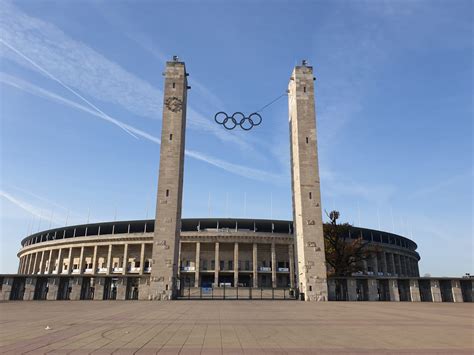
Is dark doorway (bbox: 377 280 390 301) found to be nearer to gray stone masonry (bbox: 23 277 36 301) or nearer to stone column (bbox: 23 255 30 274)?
gray stone masonry (bbox: 23 277 36 301)

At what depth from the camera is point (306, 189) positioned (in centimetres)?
4256

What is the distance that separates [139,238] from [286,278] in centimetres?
3948

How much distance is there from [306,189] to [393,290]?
48.3 feet

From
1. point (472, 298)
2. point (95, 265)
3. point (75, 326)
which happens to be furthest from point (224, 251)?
point (75, 326)

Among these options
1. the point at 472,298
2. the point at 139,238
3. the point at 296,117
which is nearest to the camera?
the point at 472,298

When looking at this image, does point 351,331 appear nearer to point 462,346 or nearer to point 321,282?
point 462,346

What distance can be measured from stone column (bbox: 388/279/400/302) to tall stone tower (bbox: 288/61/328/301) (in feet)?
23.0

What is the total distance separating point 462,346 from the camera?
33.2 feet

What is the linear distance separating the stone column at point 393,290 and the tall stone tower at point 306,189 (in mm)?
7018

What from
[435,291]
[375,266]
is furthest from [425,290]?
[375,266]

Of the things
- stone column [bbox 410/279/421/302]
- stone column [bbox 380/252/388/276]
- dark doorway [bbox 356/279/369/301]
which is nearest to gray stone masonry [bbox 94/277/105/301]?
dark doorway [bbox 356/279/369/301]

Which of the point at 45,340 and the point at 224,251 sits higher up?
the point at 224,251

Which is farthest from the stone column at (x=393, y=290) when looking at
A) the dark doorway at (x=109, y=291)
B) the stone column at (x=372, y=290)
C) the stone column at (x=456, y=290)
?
the dark doorway at (x=109, y=291)

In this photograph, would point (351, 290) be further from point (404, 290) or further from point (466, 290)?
point (466, 290)
